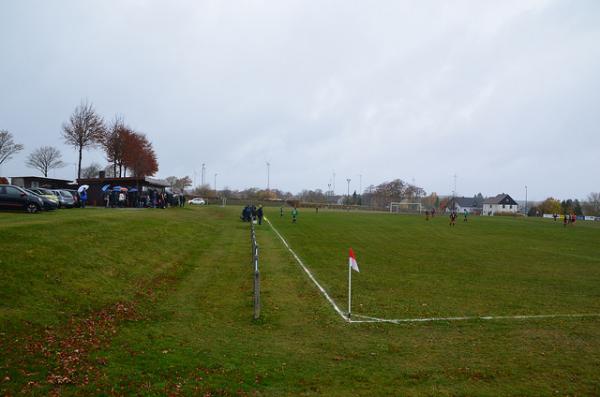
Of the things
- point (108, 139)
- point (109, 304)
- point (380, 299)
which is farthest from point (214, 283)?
point (108, 139)

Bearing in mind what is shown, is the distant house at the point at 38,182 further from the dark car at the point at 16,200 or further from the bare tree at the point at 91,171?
the bare tree at the point at 91,171

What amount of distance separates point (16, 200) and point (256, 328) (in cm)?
1894

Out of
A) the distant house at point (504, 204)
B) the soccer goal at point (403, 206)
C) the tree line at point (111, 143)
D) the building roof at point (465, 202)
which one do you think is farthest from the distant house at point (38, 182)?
the building roof at point (465, 202)

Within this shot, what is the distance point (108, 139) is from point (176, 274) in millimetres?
48441

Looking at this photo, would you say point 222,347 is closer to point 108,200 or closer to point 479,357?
point 479,357

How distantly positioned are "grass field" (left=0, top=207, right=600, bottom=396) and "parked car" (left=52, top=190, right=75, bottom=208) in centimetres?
1491

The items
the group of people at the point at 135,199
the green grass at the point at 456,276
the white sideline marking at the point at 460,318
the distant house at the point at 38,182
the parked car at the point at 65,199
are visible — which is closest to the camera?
the white sideline marking at the point at 460,318

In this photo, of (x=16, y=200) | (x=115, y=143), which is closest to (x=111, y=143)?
(x=115, y=143)

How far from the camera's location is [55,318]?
27.9ft

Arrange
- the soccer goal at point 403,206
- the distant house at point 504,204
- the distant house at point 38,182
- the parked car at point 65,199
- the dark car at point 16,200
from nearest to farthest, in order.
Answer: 1. the dark car at point 16,200
2. the parked car at point 65,199
3. the distant house at point 38,182
4. the soccer goal at point 403,206
5. the distant house at point 504,204

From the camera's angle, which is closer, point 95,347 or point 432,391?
point 432,391

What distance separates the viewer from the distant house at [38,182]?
4409cm

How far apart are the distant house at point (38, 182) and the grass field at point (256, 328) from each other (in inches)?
1284

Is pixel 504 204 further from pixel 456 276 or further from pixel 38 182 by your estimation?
pixel 456 276
